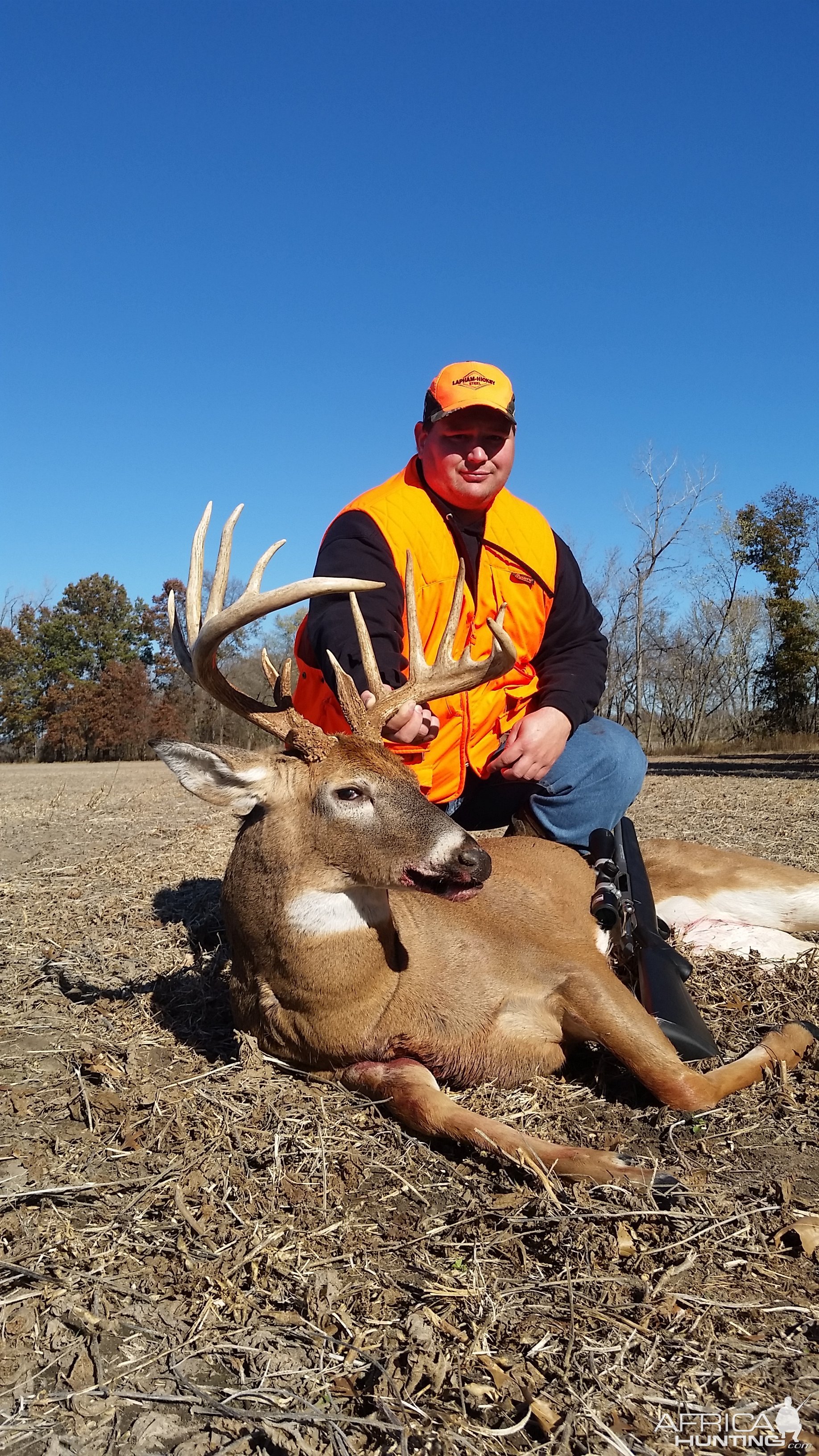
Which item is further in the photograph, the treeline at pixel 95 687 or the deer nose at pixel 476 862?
the treeline at pixel 95 687

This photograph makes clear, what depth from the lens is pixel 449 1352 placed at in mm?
1641

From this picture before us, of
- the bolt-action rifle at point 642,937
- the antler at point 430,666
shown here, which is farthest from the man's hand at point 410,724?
the bolt-action rifle at point 642,937

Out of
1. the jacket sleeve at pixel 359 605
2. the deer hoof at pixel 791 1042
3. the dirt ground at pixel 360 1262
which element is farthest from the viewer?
the jacket sleeve at pixel 359 605

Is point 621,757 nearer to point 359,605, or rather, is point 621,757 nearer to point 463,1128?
point 359,605

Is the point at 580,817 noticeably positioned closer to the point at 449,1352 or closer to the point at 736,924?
the point at 736,924

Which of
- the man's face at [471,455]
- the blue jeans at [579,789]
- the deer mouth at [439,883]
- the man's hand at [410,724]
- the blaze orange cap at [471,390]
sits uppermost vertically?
the blaze orange cap at [471,390]

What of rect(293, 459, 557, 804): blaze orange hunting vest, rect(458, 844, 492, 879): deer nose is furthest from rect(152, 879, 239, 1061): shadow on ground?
rect(293, 459, 557, 804): blaze orange hunting vest

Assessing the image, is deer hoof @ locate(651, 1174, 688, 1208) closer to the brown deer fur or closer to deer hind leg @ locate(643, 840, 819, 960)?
the brown deer fur

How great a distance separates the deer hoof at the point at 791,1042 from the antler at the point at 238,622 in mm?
1530

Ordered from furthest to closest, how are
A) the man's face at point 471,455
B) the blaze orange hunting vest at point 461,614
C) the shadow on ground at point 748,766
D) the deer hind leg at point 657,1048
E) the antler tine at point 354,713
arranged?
the shadow on ground at point 748,766, the man's face at point 471,455, the blaze orange hunting vest at point 461,614, the antler tine at point 354,713, the deer hind leg at point 657,1048

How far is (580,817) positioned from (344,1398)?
2.58 metres

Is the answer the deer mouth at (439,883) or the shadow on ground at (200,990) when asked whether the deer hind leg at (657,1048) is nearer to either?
the deer mouth at (439,883)

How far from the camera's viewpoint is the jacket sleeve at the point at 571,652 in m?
3.93

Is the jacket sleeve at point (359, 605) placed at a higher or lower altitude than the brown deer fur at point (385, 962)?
higher
